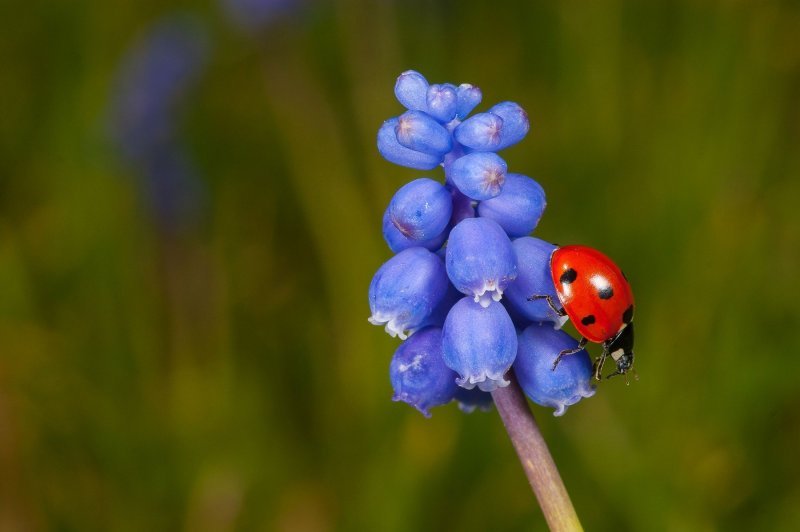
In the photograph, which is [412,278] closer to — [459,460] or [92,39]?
[459,460]

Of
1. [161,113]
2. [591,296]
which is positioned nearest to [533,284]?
[591,296]

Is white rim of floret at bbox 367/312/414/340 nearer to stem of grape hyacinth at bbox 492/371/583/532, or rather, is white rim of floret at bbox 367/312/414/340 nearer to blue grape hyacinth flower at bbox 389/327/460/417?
blue grape hyacinth flower at bbox 389/327/460/417

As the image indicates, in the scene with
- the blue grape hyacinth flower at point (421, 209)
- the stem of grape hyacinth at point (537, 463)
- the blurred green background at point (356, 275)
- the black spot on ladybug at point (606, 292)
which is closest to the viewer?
the stem of grape hyacinth at point (537, 463)

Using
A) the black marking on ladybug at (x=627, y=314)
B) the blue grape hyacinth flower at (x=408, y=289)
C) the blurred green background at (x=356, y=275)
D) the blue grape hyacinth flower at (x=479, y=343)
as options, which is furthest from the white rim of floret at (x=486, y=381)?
the blurred green background at (x=356, y=275)

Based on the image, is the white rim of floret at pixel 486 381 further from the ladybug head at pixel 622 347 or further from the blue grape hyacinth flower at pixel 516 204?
the ladybug head at pixel 622 347

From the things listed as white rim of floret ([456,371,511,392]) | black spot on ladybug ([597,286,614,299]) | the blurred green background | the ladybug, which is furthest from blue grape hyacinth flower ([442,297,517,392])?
the blurred green background

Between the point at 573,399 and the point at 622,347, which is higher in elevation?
the point at 573,399

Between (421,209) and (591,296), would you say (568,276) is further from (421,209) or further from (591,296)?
(421,209)
